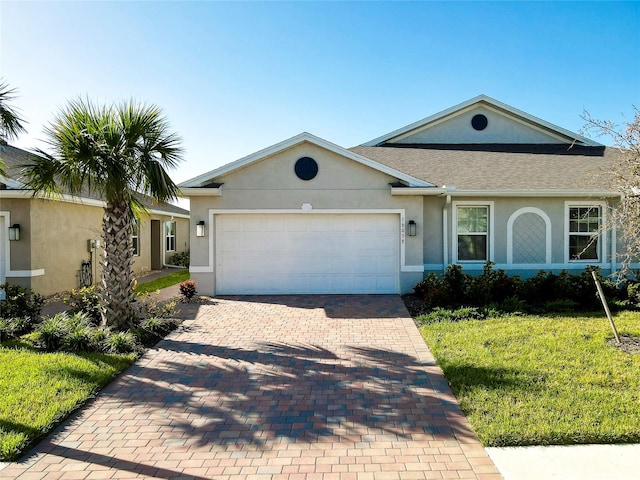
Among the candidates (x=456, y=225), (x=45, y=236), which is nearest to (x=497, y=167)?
(x=456, y=225)

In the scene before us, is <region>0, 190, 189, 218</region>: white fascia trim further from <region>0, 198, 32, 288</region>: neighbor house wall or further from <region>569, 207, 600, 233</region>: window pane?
<region>569, 207, 600, 233</region>: window pane

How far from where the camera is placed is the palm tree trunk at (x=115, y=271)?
25.1 ft

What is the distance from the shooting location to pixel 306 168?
1145 centimetres

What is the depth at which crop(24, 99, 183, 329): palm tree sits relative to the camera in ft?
23.4

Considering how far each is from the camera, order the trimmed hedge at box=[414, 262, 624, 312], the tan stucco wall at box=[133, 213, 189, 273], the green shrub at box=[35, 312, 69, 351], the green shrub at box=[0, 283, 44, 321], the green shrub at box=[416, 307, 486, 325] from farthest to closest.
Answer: the tan stucco wall at box=[133, 213, 189, 273]
the trimmed hedge at box=[414, 262, 624, 312]
the green shrub at box=[416, 307, 486, 325]
the green shrub at box=[0, 283, 44, 321]
the green shrub at box=[35, 312, 69, 351]

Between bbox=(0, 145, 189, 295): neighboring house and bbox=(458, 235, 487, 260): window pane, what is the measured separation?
8.52 metres

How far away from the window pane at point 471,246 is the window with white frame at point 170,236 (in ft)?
48.4

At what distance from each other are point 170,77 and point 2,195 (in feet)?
17.9

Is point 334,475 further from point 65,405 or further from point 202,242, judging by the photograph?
point 202,242

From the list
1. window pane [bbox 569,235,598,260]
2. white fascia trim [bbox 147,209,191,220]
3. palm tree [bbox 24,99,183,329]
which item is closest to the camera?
palm tree [bbox 24,99,183,329]

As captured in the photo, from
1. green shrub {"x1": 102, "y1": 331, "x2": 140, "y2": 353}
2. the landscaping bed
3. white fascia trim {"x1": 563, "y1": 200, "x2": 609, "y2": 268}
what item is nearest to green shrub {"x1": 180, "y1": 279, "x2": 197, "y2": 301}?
the landscaping bed

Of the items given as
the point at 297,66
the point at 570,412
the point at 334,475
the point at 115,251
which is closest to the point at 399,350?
the point at 570,412

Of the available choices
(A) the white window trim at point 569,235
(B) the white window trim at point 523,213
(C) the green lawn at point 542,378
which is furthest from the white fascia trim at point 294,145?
(C) the green lawn at point 542,378

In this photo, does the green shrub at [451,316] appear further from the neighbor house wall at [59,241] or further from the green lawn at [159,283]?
the green lawn at [159,283]
